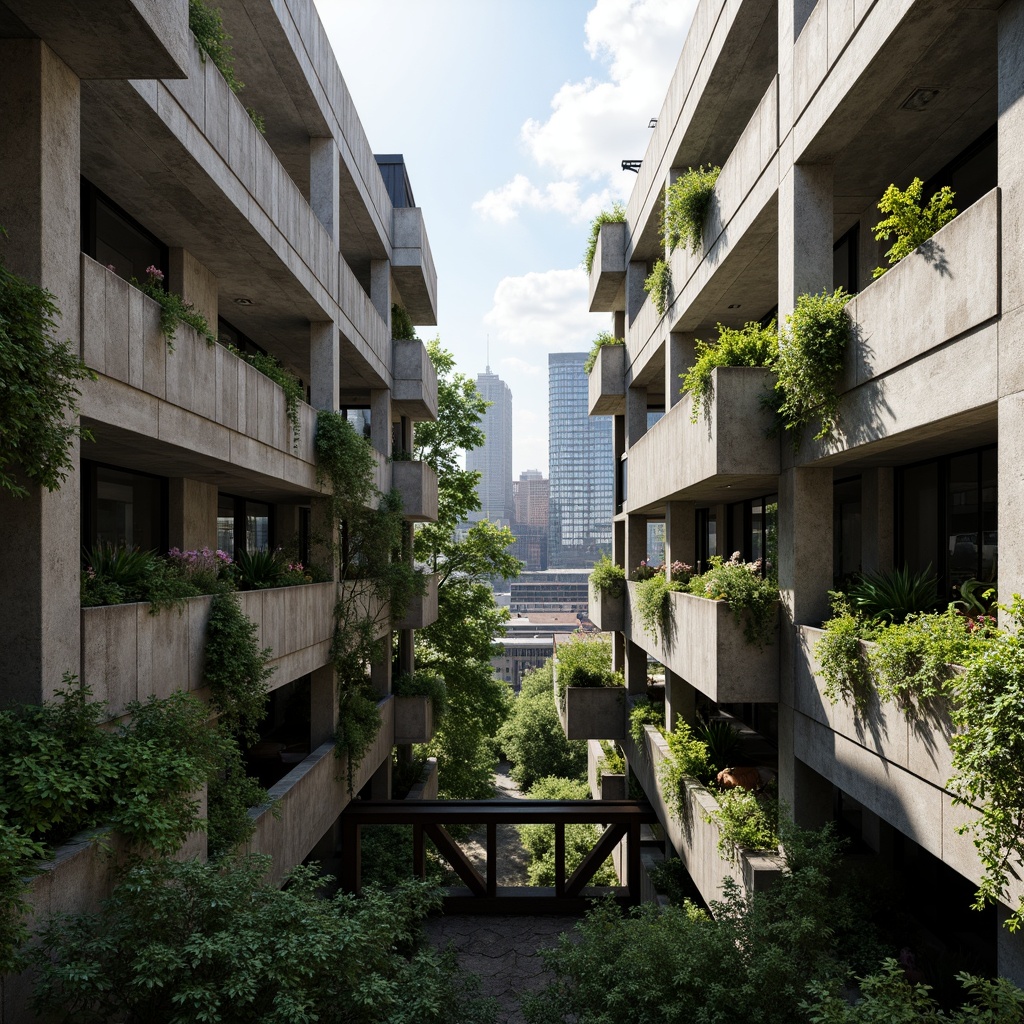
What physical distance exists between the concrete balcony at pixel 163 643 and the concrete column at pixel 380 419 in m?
9.23

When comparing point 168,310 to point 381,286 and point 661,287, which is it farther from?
point 381,286

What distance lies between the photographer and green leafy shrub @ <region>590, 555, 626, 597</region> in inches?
900

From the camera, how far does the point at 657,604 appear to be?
50.0 ft

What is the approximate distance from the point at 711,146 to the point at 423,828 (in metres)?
16.6

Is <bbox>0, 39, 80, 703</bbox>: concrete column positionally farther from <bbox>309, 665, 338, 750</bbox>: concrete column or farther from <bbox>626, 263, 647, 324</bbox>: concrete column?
<bbox>626, 263, 647, 324</bbox>: concrete column

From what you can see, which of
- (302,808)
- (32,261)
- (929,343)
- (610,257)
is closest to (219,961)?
(32,261)

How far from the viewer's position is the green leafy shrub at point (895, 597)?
8445mm

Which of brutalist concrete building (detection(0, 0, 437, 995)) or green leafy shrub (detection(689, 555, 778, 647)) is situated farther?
green leafy shrub (detection(689, 555, 778, 647))

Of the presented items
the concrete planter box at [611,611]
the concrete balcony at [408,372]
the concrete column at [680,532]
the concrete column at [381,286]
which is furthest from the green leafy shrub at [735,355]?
the concrete column at [381,286]

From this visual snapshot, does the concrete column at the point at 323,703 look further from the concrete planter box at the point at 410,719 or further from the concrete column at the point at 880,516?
the concrete column at the point at 880,516

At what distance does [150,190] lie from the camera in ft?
33.8

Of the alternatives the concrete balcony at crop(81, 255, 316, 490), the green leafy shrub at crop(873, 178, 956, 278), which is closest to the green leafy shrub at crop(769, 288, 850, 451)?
the green leafy shrub at crop(873, 178, 956, 278)

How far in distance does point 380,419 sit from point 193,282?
32.2ft

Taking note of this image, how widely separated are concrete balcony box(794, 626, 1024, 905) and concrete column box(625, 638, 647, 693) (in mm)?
11126
